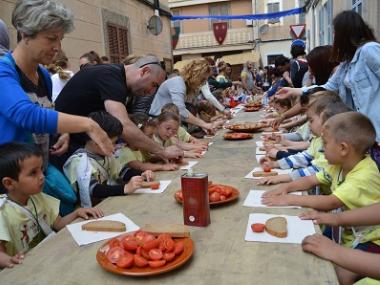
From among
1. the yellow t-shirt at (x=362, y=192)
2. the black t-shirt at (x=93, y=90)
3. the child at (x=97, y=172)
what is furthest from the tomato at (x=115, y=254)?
the black t-shirt at (x=93, y=90)

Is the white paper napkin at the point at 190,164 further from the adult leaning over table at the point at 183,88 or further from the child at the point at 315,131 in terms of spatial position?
the adult leaning over table at the point at 183,88

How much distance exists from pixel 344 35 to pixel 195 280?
2705 millimetres

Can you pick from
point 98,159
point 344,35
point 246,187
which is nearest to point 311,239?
point 246,187

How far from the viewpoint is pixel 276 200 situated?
1.94 meters

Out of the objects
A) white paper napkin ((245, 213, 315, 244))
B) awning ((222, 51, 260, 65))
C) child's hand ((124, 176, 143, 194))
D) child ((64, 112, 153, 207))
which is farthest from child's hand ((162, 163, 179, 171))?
awning ((222, 51, 260, 65))

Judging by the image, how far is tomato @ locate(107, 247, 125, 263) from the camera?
1328 mm

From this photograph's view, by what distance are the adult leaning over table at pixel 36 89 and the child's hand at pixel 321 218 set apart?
95 centimetres

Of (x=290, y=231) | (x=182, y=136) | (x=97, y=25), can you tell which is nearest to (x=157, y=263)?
(x=290, y=231)

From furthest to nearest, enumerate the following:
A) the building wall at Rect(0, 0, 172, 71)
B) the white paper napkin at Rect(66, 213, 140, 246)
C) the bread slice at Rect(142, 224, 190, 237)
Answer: the building wall at Rect(0, 0, 172, 71)
the white paper napkin at Rect(66, 213, 140, 246)
the bread slice at Rect(142, 224, 190, 237)

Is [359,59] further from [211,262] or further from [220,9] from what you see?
[220,9]

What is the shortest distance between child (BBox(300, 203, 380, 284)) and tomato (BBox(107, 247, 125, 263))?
618 millimetres

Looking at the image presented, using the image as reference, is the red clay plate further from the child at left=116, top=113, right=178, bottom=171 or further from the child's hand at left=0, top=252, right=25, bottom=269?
the child's hand at left=0, top=252, right=25, bottom=269

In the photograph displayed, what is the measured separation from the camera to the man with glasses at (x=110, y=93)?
2689 mm

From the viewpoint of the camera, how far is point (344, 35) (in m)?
3.29
